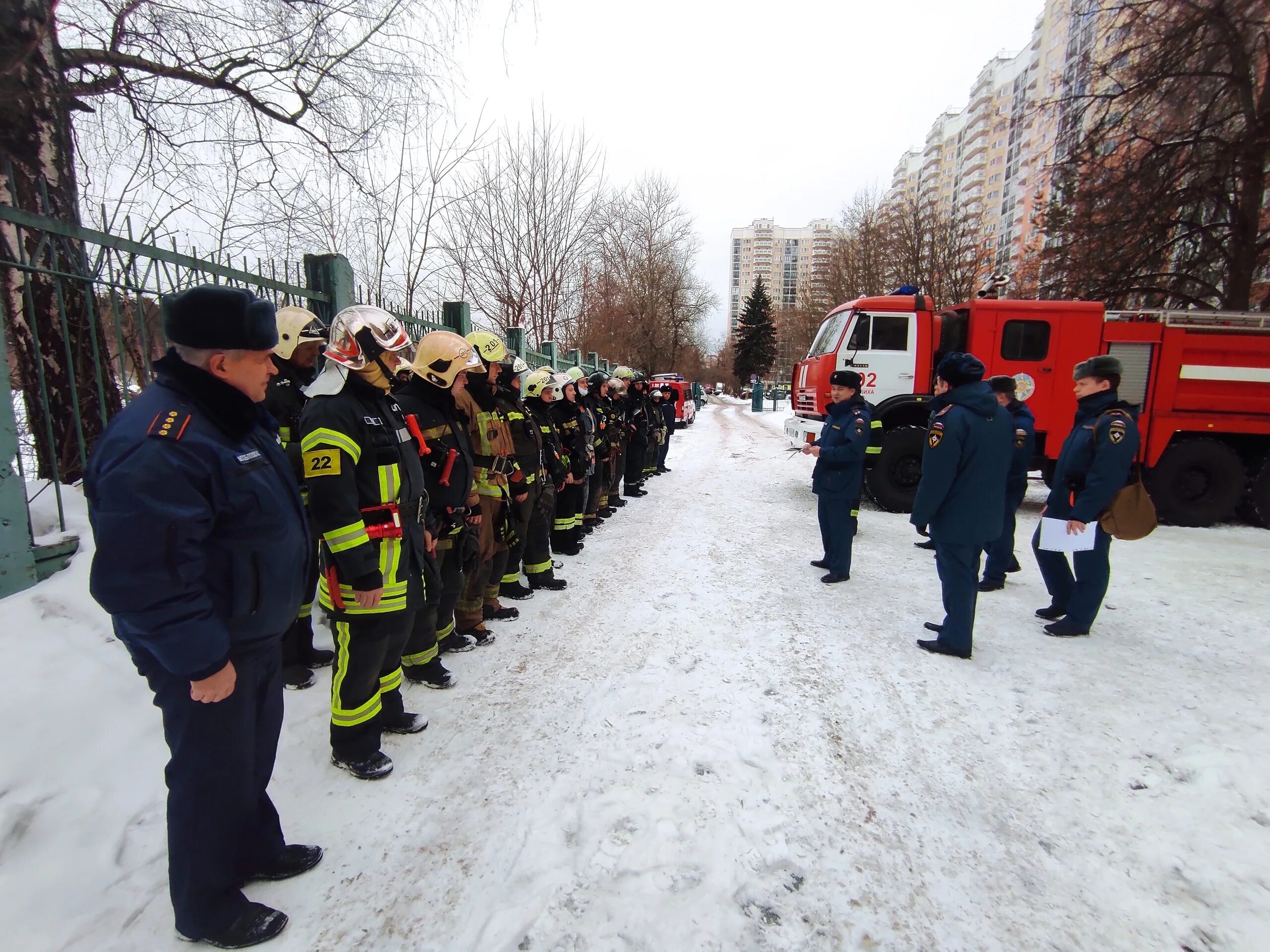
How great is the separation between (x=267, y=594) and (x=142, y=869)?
128 centimetres

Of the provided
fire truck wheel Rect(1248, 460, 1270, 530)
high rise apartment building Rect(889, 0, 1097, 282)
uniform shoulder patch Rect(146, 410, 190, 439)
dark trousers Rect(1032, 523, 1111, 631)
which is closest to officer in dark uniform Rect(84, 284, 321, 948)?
uniform shoulder patch Rect(146, 410, 190, 439)

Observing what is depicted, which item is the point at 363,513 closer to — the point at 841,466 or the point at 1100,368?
the point at 841,466

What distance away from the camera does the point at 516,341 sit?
901 centimetres

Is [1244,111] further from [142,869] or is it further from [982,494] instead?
[142,869]

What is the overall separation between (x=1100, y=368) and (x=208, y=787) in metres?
5.63

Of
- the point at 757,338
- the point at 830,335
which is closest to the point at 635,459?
the point at 830,335

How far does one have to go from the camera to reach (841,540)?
5.34m

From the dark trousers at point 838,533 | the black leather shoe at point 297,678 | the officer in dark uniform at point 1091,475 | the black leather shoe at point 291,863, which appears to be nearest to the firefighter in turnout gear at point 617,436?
the dark trousers at point 838,533

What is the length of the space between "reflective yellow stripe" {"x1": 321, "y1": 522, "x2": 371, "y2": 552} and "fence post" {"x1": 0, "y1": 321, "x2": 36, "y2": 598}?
1.98 metres

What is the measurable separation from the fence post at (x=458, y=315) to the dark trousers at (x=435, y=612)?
3.96 m

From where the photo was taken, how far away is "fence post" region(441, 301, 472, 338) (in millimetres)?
6703

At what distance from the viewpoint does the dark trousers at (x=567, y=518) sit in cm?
610

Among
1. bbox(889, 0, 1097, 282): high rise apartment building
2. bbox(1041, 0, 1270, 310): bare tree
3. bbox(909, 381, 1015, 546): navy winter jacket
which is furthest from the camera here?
bbox(889, 0, 1097, 282): high rise apartment building

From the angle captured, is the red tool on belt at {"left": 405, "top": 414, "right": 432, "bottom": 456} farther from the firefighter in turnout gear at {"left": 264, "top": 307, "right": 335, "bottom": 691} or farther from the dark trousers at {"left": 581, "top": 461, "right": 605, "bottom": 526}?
the dark trousers at {"left": 581, "top": 461, "right": 605, "bottom": 526}
